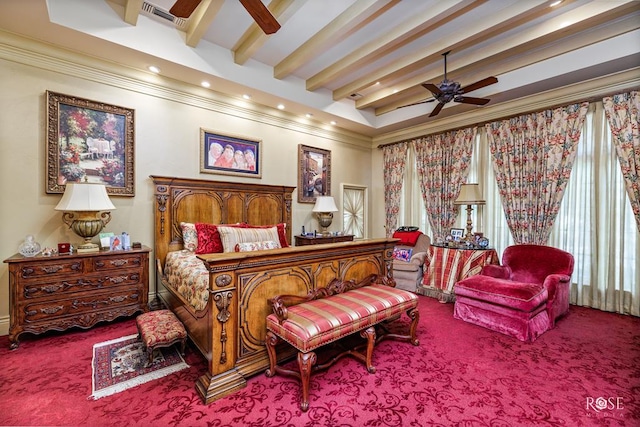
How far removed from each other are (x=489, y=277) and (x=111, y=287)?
15.2ft

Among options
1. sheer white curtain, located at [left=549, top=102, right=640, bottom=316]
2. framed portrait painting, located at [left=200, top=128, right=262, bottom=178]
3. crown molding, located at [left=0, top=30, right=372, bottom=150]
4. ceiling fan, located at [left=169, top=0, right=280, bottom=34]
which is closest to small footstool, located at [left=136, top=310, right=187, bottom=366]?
framed portrait painting, located at [left=200, top=128, right=262, bottom=178]

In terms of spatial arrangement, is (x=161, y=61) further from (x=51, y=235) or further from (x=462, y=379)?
(x=462, y=379)

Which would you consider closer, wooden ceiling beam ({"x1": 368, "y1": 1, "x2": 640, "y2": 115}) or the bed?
the bed

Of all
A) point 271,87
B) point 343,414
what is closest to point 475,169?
point 271,87

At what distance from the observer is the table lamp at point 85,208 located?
2936 mm

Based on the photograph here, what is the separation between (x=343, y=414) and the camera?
6.05 ft

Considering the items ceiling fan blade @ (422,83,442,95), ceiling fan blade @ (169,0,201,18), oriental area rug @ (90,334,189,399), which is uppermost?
ceiling fan blade @ (422,83,442,95)

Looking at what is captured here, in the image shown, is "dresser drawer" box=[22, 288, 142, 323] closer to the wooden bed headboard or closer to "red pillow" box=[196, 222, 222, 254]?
the wooden bed headboard

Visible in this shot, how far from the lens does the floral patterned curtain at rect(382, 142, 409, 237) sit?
615cm

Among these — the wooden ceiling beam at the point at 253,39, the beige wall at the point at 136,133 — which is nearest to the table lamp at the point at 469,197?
the beige wall at the point at 136,133

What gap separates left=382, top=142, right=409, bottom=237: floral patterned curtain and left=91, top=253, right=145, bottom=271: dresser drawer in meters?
4.86

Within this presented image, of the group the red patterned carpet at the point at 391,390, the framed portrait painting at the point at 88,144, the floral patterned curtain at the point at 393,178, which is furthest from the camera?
the floral patterned curtain at the point at 393,178

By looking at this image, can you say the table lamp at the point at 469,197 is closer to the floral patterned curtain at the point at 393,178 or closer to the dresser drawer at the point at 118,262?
the floral patterned curtain at the point at 393,178

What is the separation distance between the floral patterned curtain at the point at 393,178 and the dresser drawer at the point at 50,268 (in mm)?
5398
